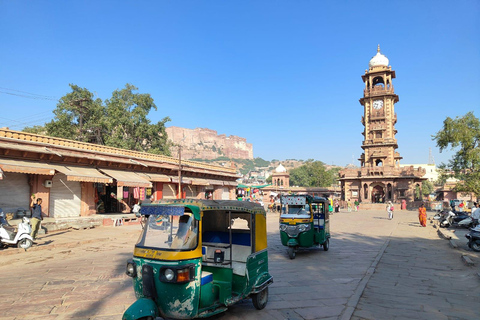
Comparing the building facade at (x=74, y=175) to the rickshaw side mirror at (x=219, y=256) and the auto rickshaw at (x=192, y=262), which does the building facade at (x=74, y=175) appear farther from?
the rickshaw side mirror at (x=219, y=256)

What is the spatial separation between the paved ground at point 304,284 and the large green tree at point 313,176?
2829 inches

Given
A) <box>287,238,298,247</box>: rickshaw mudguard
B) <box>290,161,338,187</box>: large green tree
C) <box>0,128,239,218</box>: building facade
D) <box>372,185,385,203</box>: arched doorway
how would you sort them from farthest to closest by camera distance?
<box>290,161,338,187</box>: large green tree
<box>372,185,385,203</box>: arched doorway
<box>0,128,239,218</box>: building facade
<box>287,238,298,247</box>: rickshaw mudguard

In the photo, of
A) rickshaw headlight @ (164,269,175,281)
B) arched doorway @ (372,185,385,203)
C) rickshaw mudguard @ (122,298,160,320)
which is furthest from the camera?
arched doorway @ (372,185,385,203)

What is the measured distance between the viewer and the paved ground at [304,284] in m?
5.35

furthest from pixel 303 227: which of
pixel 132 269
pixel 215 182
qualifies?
pixel 215 182

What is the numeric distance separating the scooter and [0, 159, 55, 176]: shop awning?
355 cm

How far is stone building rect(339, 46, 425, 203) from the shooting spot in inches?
1885

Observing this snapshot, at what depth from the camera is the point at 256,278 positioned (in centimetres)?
534

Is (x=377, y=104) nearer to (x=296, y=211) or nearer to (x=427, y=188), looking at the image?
(x=296, y=211)

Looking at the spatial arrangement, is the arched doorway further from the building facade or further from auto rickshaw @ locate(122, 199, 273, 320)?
auto rickshaw @ locate(122, 199, 273, 320)

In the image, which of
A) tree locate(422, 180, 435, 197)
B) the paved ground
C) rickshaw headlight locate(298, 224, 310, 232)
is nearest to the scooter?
the paved ground

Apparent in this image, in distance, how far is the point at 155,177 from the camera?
2188 centimetres

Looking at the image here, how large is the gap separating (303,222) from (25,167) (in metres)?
12.2

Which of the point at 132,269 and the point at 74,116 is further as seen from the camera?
the point at 74,116
